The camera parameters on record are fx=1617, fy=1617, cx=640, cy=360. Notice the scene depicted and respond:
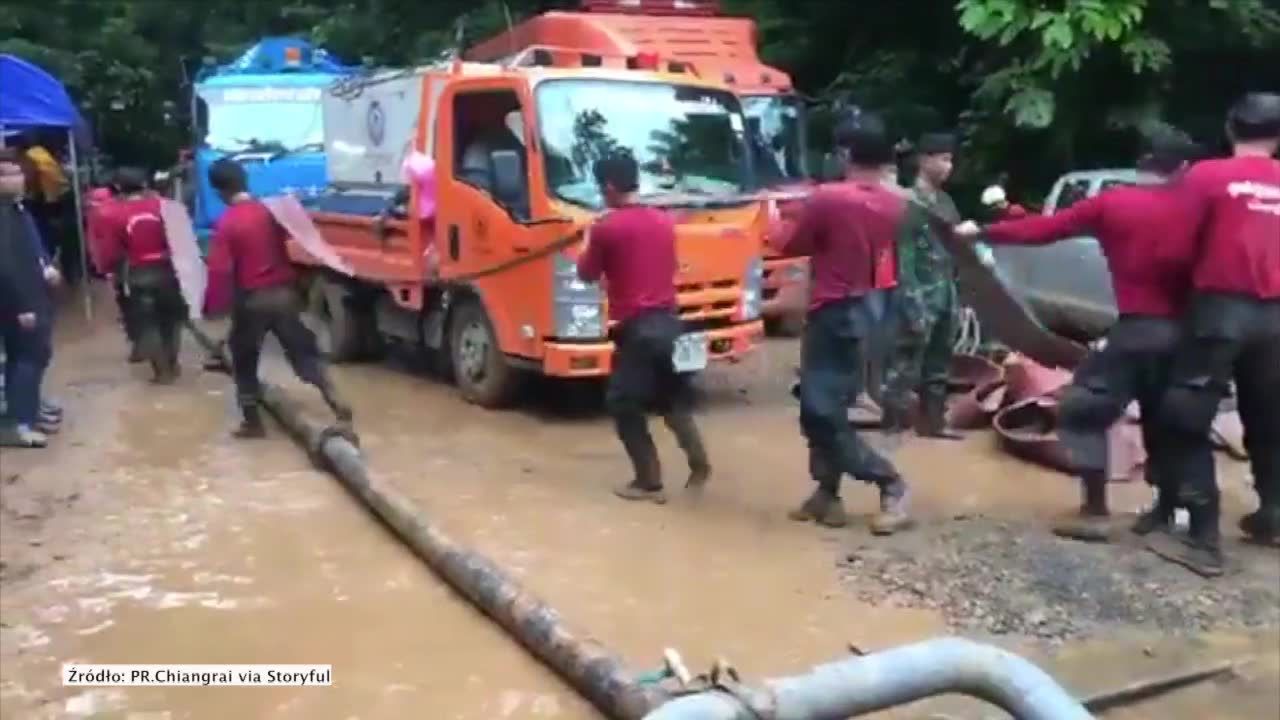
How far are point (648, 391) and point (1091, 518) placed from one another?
2281 millimetres

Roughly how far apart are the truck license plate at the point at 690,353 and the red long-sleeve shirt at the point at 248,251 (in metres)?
2.52

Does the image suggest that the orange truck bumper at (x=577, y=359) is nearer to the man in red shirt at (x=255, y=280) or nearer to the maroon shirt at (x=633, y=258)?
the man in red shirt at (x=255, y=280)

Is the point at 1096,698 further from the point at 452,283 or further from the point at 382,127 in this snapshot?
the point at 382,127

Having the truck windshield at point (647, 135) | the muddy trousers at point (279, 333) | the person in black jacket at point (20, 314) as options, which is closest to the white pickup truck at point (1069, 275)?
the truck windshield at point (647, 135)

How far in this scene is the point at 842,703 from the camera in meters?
3.22

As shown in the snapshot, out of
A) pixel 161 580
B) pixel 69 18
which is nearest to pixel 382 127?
pixel 161 580

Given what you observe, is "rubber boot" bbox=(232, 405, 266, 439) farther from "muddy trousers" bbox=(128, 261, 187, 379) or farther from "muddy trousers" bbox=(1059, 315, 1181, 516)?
"muddy trousers" bbox=(1059, 315, 1181, 516)

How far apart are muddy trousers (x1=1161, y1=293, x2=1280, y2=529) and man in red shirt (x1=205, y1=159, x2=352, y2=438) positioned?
5.06m

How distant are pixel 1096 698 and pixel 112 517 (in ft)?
17.0

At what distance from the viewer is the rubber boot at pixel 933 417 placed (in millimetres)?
10062

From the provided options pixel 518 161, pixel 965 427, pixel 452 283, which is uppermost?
→ pixel 518 161

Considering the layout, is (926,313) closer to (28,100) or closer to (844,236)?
(844,236)

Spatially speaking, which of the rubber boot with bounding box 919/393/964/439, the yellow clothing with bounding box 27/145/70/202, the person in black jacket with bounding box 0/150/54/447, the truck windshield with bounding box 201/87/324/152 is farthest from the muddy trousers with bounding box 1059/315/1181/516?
the yellow clothing with bounding box 27/145/70/202

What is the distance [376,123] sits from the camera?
12867 millimetres
